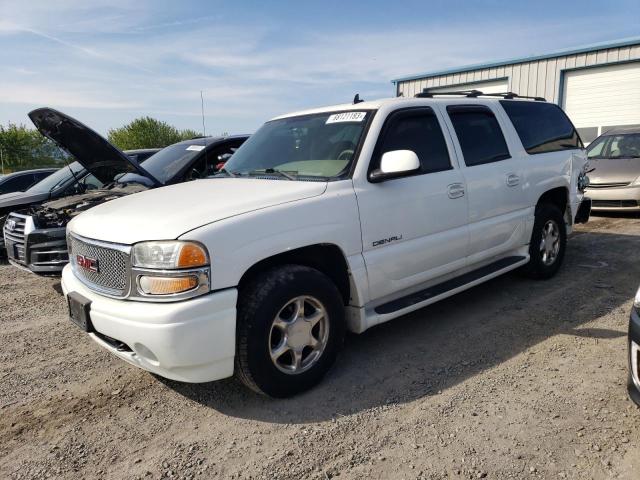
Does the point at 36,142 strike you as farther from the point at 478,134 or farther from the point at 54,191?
the point at 478,134

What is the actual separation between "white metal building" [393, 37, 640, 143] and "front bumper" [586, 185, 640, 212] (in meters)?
5.61

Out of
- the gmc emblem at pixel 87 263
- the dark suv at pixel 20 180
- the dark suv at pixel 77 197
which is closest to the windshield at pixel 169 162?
the dark suv at pixel 77 197

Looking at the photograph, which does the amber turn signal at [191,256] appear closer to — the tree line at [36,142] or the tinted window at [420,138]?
the tinted window at [420,138]

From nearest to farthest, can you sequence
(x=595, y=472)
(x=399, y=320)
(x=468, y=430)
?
1. (x=595, y=472)
2. (x=468, y=430)
3. (x=399, y=320)

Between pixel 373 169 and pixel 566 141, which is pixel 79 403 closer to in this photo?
pixel 373 169

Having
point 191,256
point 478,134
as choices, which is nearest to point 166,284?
point 191,256

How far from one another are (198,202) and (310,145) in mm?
1091

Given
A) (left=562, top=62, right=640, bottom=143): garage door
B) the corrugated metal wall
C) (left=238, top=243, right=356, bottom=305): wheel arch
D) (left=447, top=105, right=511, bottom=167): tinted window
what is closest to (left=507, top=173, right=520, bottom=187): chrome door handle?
(left=447, top=105, right=511, bottom=167): tinted window

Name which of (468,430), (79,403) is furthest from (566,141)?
(79,403)

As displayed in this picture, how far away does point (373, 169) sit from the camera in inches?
137

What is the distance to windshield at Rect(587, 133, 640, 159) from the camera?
9.70 m

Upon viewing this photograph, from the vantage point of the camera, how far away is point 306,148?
382 cm

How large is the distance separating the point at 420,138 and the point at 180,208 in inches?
76.9

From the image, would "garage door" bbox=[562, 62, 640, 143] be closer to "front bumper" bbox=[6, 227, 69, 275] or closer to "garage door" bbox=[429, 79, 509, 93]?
"garage door" bbox=[429, 79, 509, 93]
